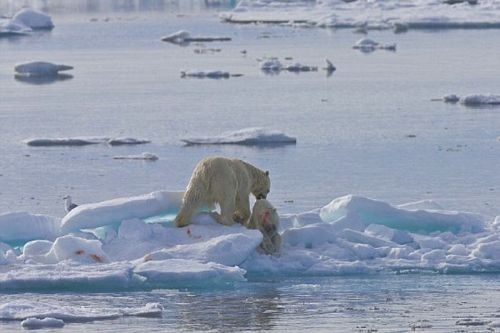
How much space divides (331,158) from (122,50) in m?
22.0

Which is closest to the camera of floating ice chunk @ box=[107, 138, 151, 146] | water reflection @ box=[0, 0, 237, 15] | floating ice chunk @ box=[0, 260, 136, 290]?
floating ice chunk @ box=[0, 260, 136, 290]

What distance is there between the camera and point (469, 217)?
473 inches

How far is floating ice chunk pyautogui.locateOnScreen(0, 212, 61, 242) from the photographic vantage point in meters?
11.6

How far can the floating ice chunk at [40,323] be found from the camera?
8891 millimetres

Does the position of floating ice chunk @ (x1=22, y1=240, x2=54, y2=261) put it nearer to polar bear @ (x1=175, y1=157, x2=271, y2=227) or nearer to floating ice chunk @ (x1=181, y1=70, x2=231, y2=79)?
polar bear @ (x1=175, y1=157, x2=271, y2=227)

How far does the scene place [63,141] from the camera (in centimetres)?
2120

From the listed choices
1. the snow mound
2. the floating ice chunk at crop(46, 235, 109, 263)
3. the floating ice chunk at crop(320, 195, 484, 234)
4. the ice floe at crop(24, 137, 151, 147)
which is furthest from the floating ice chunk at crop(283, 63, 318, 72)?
the snow mound

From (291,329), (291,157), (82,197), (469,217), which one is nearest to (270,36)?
(291,157)

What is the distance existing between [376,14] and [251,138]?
3144 centimetres

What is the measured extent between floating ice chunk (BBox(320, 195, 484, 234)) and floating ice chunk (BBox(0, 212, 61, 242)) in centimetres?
236

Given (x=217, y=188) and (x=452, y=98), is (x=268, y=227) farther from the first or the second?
(x=452, y=98)

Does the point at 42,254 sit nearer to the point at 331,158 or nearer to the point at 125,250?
the point at 125,250

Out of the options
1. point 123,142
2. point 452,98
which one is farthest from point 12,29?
point 123,142

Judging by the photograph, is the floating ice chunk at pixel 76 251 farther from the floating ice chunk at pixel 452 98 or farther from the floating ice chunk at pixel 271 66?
the floating ice chunk at pixel 271 66
